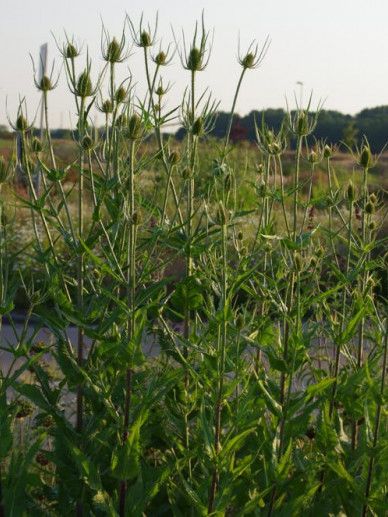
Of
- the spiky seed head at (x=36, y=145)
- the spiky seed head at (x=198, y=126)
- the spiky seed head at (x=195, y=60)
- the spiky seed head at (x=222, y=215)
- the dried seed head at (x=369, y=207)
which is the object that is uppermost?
the spiky seed head at (x=195, y=60)

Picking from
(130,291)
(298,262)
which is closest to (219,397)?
(130,291)

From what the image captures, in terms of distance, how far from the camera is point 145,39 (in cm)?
277

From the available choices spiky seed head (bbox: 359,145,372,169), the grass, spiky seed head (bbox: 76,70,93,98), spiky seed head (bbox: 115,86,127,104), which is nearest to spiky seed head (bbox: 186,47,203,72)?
the grass

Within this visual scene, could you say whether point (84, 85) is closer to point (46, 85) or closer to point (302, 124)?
point (46, 85)

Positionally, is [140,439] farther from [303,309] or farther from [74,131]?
[74,131]

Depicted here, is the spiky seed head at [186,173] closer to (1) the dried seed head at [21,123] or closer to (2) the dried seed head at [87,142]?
(2) the dried seed head at [87,142]

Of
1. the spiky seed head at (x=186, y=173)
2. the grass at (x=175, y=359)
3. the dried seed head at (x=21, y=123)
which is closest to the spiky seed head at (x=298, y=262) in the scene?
the grass at (x=175, y=359)

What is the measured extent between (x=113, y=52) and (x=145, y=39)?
0.52 ft

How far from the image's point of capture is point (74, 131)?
2648 millimetres

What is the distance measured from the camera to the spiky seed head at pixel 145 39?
276 centimetres

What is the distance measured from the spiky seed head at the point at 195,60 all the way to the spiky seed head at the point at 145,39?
181 millimetres

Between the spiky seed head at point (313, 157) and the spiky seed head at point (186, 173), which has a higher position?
the spiky seed head at point (313, 157)

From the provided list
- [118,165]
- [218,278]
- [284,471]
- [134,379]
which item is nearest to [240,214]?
[218,278]

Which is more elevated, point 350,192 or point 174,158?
point 174,158
